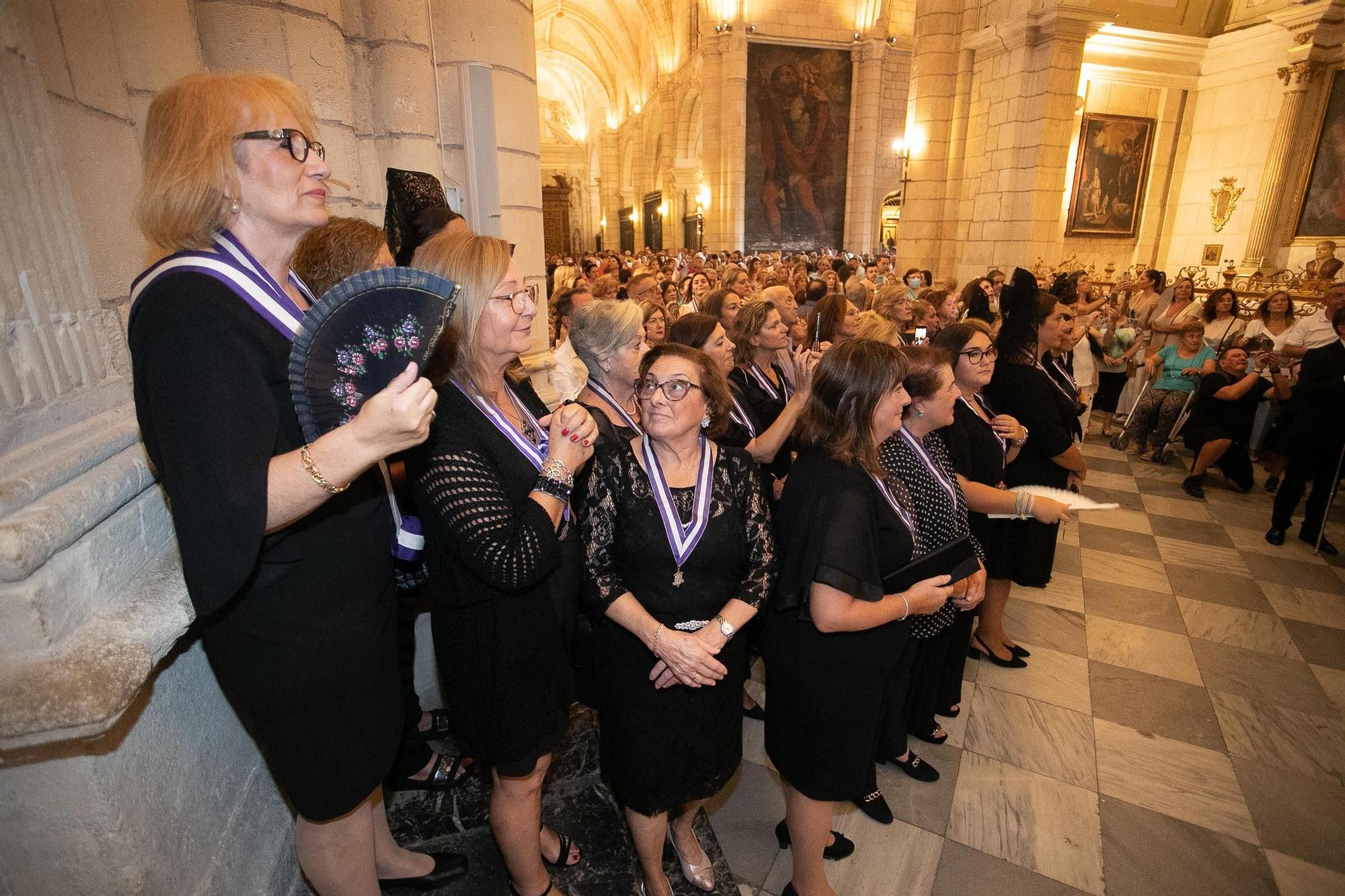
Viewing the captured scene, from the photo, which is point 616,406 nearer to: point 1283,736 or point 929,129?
point 1283,736

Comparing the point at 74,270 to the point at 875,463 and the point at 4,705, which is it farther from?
the point at 875,463

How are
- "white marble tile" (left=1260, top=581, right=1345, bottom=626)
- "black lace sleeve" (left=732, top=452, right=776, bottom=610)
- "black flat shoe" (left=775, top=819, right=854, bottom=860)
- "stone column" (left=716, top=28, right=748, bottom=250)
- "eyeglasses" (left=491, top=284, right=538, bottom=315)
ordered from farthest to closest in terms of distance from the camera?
1. "stone column" (left=716, top=28, right=748, bottom=250)
2. "white marble tile" (left=1260, top=581, right=1345, bottom=626)
3. "black flat shoe" (left=775, top=819, right=854, bottom=860)
4. "black lace sleeve" (left=732, top=452, right=776, bottom=610)
5. "eyeglasses" (left=491, top=284, right=538, bottom=315)

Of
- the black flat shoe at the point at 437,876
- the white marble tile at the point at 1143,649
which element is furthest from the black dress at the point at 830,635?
the white marble tile at the point at 1143,649

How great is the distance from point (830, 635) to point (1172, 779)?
2002mm

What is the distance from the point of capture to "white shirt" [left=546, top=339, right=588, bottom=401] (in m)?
3.57

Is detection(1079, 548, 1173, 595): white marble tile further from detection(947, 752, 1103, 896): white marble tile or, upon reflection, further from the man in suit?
detection(947, 752, 1103, 896): white marble tile

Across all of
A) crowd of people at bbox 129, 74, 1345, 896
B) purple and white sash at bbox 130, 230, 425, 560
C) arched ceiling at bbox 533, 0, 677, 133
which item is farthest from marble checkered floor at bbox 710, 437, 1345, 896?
arched ceiling at bbox 533, 0, 677, 133

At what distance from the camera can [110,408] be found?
1.41m

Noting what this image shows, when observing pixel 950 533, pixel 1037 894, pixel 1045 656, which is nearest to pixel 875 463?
pixel 950 533

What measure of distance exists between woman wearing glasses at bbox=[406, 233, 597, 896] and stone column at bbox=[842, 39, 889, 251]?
2169 cm

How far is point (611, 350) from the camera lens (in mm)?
2457

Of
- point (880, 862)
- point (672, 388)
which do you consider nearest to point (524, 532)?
point (672, 388)

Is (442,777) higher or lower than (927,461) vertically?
lower

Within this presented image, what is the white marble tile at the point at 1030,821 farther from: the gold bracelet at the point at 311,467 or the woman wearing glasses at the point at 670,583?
the gold bracelet at the point at 311,467
